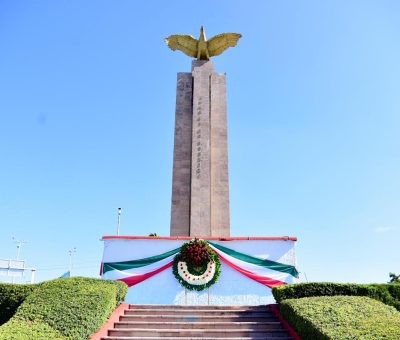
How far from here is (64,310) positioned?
271 inches

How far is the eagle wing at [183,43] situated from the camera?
60.3 ft

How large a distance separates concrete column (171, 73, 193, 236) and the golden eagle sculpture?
47.8 inches

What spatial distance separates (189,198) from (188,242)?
17.5 ft

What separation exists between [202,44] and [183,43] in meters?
0.90

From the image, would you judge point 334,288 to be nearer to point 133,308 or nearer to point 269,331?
point 269,331

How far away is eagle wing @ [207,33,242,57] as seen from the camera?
1830 centimetres

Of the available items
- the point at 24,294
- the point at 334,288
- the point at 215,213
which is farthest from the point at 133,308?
the point at 215,213

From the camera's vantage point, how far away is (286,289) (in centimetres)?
872

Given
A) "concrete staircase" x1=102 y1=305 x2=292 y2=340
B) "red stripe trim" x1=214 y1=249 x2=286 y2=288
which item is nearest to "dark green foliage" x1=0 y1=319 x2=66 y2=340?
"concrete staircase" x1=102 y1=305 x2=292 y2=340

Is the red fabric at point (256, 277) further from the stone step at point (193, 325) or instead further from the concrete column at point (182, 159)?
the concrete column at point (182, 159)

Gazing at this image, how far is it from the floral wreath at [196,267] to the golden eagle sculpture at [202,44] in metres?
10.6

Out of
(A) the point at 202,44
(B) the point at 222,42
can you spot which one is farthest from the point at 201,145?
(B) the point at 222,42

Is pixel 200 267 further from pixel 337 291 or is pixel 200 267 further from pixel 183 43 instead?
pixel 183 43

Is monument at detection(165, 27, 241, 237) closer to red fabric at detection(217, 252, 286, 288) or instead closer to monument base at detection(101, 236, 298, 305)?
monument base at detection(101, 236, 298, 305)
